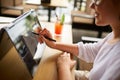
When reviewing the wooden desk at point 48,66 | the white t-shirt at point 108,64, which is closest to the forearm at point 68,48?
the wooden desk at point 48,66

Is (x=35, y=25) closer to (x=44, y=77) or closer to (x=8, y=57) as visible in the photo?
(x=8, y=57)

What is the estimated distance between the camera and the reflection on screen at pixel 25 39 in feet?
3.18

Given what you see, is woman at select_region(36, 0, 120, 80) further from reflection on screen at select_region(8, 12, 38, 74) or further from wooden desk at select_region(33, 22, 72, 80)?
reflection on screen at select_region(8, 12, 38, 74)

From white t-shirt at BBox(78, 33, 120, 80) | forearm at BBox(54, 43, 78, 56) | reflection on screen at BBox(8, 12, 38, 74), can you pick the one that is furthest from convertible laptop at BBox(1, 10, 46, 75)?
white t-shirt at BBox(78, 33, 120, 80)

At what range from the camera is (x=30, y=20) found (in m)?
1.27

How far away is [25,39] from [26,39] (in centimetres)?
2

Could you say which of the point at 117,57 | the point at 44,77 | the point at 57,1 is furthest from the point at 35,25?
the point at 57,1

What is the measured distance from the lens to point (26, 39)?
1115 mm

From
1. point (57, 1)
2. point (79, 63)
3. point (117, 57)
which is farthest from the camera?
point (57, 1)

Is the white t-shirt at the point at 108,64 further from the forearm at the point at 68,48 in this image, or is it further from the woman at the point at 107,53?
the forearm at the point at 68,48

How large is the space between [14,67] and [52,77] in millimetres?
232

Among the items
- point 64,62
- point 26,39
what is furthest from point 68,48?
point 26,39

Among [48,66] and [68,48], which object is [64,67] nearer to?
[48,66]

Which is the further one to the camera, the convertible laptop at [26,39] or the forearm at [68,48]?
the forearm at [68,48]
